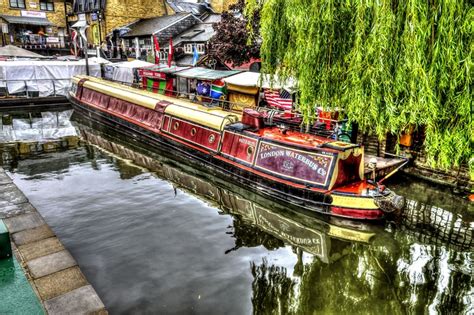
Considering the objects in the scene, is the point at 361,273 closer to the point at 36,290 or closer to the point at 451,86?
the point at 451,86

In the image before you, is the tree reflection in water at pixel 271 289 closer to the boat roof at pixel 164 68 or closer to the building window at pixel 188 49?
the boat roof at pixel 164 68

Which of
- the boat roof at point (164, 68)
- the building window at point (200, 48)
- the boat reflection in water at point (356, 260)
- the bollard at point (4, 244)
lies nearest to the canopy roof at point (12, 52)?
the boat roof at point (164, 68)

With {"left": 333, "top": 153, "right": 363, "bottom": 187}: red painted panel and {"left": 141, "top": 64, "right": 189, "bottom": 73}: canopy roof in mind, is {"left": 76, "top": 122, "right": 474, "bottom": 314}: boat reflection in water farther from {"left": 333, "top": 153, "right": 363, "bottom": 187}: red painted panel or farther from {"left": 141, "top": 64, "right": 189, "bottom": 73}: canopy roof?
{"left": 141, "top": 64, "right": 189, "bottom": 73}: canopy roof

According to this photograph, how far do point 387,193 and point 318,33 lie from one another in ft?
16.0

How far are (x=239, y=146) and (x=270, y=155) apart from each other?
62.3 inches

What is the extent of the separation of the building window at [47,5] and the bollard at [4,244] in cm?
4497

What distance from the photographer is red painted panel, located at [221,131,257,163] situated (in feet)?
42.3

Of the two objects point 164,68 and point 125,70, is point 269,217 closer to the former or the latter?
point 164,68

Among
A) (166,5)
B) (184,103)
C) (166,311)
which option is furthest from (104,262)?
(166,5)

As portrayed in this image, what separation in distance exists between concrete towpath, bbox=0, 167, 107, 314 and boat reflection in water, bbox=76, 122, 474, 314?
3.28 metres

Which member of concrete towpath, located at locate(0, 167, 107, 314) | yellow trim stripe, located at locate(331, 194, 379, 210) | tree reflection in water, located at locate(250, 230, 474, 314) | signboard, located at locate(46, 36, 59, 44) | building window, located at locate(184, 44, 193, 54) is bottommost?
tree reflection in water, located at locate(250, 230, 474, 314)

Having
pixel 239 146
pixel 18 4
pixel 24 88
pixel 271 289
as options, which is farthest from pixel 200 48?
pixel 271 289

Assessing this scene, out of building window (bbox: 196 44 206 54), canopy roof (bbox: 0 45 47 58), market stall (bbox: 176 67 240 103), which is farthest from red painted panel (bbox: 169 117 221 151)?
canopy roof (bbox: 0 45 47 58)

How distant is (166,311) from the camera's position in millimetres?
6910
